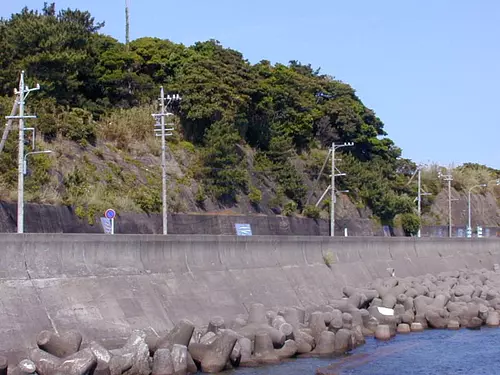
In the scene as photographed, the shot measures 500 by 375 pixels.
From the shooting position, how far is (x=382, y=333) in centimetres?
2323

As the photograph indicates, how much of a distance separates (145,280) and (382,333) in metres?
7.03

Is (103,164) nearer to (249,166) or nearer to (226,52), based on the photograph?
(249,166)

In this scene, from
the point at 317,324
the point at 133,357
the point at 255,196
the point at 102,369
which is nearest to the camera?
the point at 102,369

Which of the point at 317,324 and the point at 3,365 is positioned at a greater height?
the point at 3,365

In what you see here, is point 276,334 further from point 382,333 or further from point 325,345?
point 382,333

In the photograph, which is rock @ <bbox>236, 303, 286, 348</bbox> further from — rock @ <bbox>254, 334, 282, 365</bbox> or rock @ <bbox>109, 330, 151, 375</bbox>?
rock @ <bbox>109, 330, 151, 375</bbox>

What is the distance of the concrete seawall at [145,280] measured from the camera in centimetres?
1739

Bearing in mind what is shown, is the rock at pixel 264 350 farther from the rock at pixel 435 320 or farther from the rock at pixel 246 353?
the rock at pixel 435 320

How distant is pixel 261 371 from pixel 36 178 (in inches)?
982

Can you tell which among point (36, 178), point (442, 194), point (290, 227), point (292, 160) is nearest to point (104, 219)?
point (36, 178)

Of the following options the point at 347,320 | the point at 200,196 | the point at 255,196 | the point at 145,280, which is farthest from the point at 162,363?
the point at 255,196

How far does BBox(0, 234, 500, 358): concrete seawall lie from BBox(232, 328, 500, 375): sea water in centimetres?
327

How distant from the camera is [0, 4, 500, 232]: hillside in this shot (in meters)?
45.1

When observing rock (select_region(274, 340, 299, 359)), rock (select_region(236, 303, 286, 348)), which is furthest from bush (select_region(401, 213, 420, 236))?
rock (select_region(274, 340, 299, 359))
